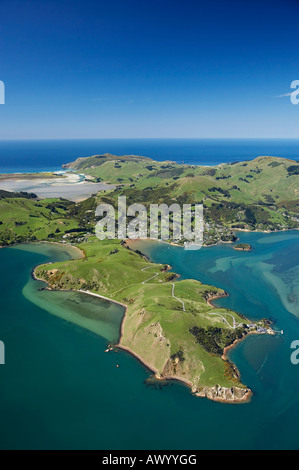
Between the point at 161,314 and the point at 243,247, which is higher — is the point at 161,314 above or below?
below

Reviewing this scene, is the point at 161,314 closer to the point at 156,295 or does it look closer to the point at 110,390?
the point at 156,295

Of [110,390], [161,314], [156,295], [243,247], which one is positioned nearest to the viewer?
[110,390]

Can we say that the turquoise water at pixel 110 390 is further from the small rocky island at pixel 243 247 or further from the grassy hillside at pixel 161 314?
the small rocky island at pixel 243 247

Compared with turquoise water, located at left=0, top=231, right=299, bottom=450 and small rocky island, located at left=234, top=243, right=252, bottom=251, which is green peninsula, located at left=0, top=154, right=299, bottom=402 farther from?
small rocky island, located at left=234, top=243, right=252, bottom=251

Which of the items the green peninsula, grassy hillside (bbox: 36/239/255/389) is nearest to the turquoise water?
the green peninsula

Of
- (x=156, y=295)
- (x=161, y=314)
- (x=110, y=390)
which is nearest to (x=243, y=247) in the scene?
(x=156, y=295)

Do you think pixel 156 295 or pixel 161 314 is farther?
pixel 156 295
